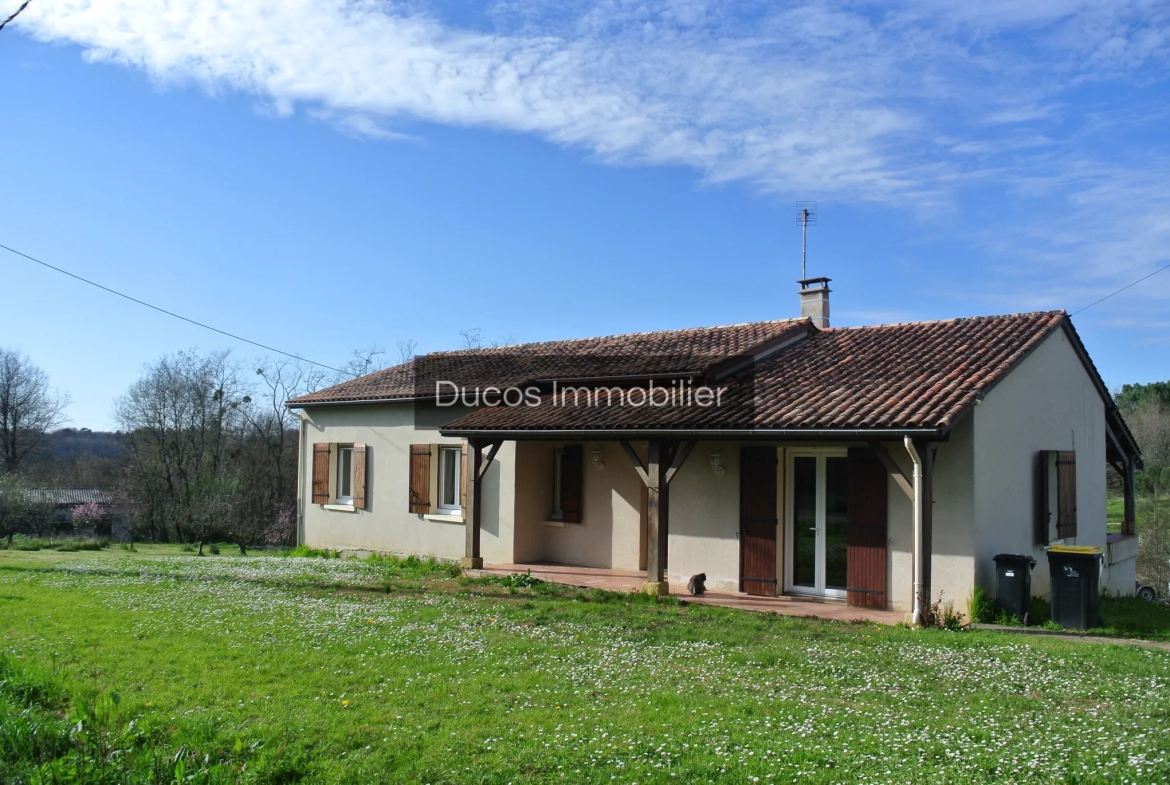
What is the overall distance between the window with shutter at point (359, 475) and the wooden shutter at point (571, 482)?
189 inches

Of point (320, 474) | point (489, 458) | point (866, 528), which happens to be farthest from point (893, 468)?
point (320, 474)

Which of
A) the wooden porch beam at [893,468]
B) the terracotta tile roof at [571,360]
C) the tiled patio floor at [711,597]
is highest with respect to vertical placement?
the terracotta tile roof at [571,360]

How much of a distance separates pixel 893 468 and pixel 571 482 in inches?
234

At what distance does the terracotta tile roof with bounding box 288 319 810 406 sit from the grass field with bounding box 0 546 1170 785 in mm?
5111

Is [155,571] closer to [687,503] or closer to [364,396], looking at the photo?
[364,396]

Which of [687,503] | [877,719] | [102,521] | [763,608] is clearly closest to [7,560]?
[687,503]

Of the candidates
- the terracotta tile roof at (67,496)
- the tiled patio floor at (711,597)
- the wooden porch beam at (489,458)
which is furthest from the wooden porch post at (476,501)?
the terracotta tile roof at (67,496)

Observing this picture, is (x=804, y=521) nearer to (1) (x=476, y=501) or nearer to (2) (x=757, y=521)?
(2) (x=757, y=521)

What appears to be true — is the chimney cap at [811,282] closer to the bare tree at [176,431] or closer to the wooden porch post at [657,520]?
the wooden porch post at [657,520]

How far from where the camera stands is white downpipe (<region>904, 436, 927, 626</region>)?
937 centimetres

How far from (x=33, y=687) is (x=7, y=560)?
40.6 ft

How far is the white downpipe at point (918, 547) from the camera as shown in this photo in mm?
9367

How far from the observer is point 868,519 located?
10.8 meters

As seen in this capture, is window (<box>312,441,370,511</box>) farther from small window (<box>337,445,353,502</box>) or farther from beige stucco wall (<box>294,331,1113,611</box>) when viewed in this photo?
beige stucco wall (<box>294,331,1113,611</box>)
